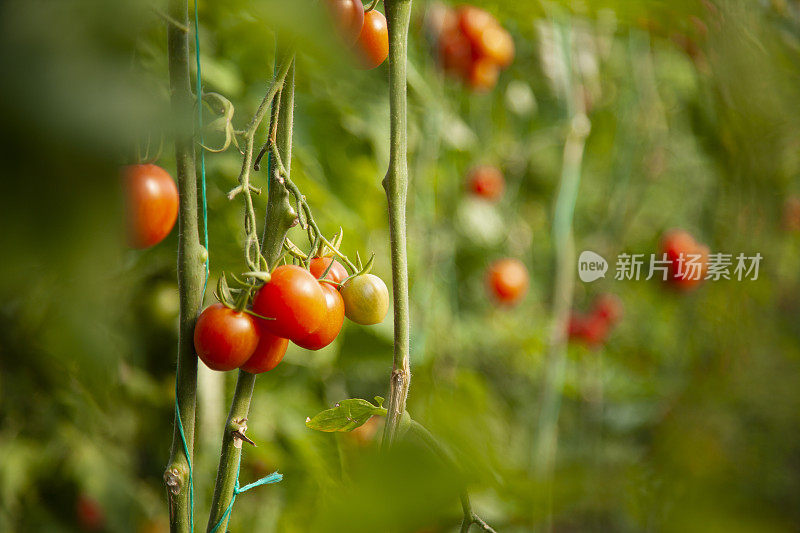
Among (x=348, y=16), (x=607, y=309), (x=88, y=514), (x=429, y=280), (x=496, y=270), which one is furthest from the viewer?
(x=607, y=309)

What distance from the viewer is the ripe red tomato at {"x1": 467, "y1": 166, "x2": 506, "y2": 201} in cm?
162

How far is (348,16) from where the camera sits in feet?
1.03

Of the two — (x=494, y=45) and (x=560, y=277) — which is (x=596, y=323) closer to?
(x=560, y=277)

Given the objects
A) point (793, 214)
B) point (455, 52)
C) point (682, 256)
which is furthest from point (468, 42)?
point (793, 214)

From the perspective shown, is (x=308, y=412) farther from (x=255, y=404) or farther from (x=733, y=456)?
(x=733, y=456)

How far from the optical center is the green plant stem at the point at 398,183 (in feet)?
1.16

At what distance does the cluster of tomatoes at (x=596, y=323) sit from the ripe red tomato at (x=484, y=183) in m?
0.43

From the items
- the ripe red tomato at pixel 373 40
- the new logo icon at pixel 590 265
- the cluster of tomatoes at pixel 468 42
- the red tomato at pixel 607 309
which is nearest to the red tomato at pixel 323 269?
the ripe red tomato at pixel 373 40

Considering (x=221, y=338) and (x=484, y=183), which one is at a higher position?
(x=221, y=338)

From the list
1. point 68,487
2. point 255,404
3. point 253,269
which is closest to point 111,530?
point 68,487

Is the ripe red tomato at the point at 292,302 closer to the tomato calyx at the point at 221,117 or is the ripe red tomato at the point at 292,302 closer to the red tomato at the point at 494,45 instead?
the tomato calyx at the point at 221,117

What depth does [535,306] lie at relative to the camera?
2.57 metres

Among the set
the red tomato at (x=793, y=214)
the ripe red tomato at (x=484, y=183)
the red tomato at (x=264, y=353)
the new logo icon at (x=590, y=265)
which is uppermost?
the red tomato at (x=264, y=353)

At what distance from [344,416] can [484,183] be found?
4.25 feet
